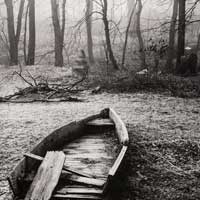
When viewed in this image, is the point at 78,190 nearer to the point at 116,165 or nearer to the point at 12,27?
the point at 116,165

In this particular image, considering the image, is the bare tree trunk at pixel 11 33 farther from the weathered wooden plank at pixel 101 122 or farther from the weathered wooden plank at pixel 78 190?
the weathered wooden plank at pixel 78 190

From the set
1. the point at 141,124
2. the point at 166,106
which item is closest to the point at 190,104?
the point at 166,106

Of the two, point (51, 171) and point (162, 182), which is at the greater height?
point (51, 171)

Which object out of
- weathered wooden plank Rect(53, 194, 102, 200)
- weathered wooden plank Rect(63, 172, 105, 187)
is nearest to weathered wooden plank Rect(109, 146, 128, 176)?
weathered wooden plank Rect(63, 172, 105, 187)

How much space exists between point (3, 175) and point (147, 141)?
10.7ft

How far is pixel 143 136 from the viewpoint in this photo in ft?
25.7

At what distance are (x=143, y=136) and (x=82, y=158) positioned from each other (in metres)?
2.28

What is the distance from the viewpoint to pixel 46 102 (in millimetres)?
12094

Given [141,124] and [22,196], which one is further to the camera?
[141,124]

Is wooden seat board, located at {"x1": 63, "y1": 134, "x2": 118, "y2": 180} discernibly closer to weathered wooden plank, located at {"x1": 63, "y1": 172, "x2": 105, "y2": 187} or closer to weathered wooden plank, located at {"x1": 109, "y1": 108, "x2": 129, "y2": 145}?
weathered wooden plank, located at {"x1": 109, "y1": 108, "x2": 129, "y2": 145}

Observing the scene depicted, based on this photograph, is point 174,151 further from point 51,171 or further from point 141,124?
point 51,171

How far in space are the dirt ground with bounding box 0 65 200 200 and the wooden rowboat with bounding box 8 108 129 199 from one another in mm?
398

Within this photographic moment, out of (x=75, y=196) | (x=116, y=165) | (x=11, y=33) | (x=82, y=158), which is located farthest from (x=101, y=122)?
(x=11, y=33)

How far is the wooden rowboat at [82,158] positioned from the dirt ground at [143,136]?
15.7 inches
